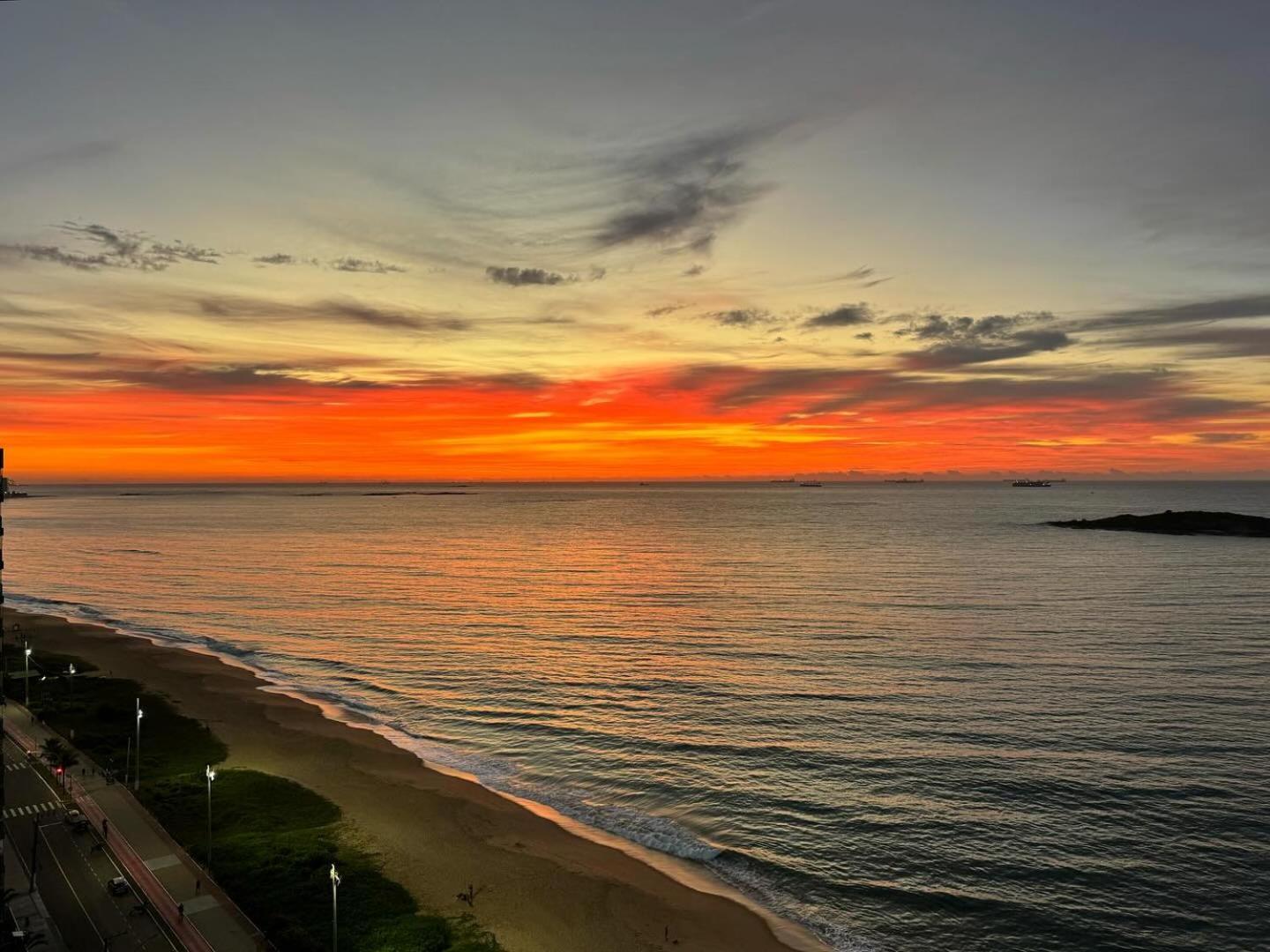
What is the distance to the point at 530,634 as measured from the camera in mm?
94188

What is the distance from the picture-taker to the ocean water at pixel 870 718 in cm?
3719

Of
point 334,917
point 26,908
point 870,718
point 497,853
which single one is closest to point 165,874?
point 26,908

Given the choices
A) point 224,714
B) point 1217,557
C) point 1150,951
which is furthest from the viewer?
point 1217,557

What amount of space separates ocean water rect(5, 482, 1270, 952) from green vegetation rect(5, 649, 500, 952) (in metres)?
11.9

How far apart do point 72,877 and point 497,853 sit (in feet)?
69.5

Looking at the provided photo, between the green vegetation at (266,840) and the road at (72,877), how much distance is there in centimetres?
362

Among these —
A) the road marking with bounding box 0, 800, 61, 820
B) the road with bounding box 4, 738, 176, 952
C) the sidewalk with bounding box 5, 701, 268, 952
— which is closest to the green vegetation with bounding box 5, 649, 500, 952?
the sidewalk with bounding box 5, 701, 268, 952

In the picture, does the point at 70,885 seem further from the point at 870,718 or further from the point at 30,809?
the point at 870,718

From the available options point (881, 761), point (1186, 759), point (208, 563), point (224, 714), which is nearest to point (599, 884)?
point (881, 761)

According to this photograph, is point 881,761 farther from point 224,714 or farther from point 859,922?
point 224,714

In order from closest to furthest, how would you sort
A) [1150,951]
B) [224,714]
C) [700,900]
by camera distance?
[1150,951]
[700,900]
[224,714]

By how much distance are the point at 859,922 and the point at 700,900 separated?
7.63 m

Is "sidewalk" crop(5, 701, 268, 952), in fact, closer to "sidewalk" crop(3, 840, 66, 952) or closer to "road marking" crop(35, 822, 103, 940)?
"road marking" crop(35, 822, 103, 940)

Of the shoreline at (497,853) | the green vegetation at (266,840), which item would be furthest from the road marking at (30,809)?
the shoreline at (497,853)
